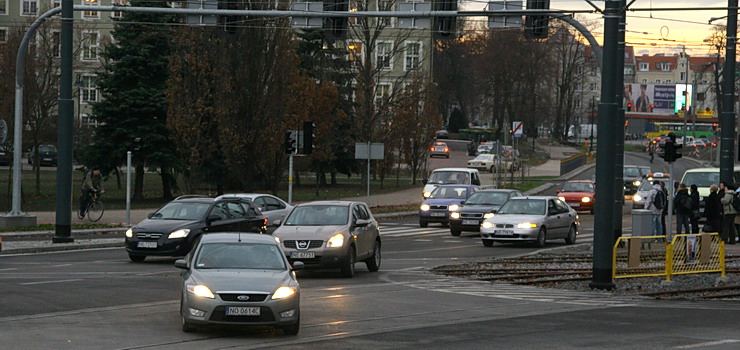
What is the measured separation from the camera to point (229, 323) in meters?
14.4

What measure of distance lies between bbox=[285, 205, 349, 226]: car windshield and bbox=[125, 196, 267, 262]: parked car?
305 cm

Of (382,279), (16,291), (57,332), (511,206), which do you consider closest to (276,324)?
(57,332)

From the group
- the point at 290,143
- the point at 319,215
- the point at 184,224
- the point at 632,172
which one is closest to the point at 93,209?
the point at 290,143

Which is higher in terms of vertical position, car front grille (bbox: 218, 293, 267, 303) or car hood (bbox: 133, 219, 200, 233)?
car front grille (bbox: 218, 293, 267, 303)

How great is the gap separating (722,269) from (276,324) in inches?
526

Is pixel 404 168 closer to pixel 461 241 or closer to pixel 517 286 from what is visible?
pixel 461 241

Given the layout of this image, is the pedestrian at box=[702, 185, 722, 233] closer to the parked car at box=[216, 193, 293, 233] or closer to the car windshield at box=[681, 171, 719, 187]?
the car windshield at box=[681, 171, 719, 187]

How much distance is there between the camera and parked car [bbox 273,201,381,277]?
2297 centimetres

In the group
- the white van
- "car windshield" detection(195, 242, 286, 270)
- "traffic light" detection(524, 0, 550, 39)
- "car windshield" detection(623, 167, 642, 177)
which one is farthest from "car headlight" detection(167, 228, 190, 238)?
"car windshield" detection(623, 167, 642, 177)

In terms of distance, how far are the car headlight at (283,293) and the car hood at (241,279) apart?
56 millimetres

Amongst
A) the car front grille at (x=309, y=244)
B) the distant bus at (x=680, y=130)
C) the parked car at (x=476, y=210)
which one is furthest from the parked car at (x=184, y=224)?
the distant bus at (x=680, y=130)

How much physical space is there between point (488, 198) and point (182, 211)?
13.7 metres

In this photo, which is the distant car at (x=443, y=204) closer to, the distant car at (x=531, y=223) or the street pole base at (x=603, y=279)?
the distant car at (x=531, y=223)

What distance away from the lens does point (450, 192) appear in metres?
42.4
